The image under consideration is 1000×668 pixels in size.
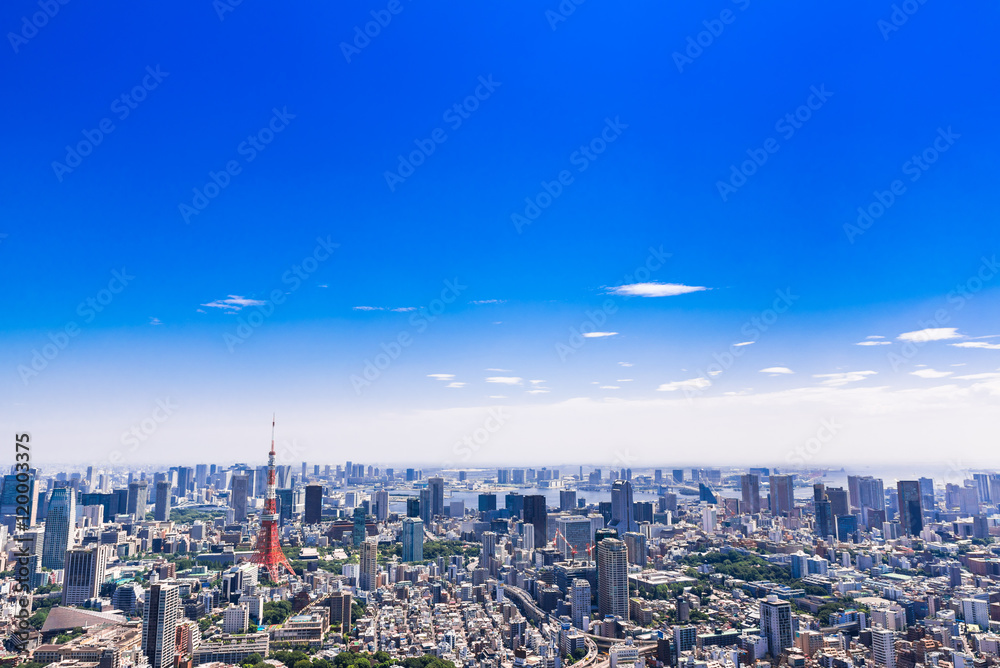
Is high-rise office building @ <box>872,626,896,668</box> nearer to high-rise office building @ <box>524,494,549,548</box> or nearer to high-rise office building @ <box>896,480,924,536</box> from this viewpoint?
high-rise office building @ <box>524,494,549,548</box>

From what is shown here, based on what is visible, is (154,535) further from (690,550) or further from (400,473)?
(400,473)

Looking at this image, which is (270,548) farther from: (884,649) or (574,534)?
(884,649)

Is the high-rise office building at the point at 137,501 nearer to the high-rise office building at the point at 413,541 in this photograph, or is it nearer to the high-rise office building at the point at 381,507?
the high-rise office building at the point at 381,507

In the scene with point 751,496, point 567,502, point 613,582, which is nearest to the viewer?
point 613,582

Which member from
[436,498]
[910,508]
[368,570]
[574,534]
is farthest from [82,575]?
[910,508]

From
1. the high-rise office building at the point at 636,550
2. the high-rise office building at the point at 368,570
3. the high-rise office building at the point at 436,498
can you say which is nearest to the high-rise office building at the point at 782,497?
the high-rise office building at the point at 636,550

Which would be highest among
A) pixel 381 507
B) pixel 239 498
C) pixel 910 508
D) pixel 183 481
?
pixel 910 508
